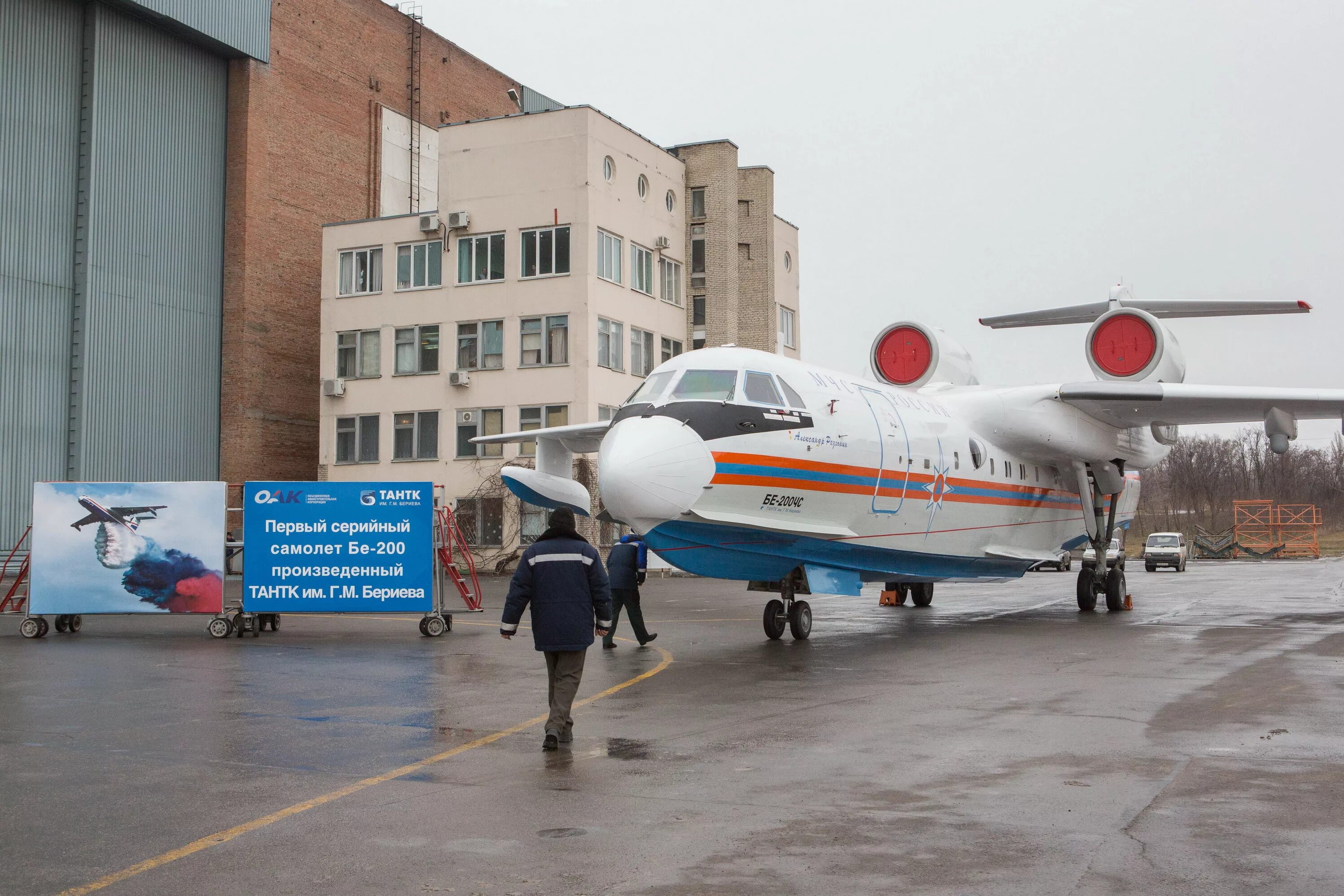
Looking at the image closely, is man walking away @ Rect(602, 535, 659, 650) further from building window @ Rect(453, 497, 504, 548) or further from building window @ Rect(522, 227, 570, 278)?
building window @ Rect(453, 497, 504, 548)

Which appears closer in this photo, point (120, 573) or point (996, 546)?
point (120, 573)

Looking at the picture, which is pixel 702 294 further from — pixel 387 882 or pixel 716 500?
pixel 387 882

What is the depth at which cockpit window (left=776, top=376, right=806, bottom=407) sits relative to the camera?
14922 mm

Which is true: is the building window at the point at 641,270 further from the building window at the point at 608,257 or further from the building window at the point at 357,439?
the building window at the point at 357,439

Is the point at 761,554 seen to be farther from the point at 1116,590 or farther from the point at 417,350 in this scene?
the point at 417,350

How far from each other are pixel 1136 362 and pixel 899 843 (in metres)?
16.7

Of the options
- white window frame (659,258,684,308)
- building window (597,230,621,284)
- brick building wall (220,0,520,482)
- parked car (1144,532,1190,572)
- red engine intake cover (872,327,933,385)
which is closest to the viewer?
red engine intake cover (872,327,933,385)

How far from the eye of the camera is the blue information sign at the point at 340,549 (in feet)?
57.6

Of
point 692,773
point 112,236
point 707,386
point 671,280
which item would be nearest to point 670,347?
point 671,280

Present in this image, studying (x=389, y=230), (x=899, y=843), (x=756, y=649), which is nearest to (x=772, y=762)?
(x=899, y=843)

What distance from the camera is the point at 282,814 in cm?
638

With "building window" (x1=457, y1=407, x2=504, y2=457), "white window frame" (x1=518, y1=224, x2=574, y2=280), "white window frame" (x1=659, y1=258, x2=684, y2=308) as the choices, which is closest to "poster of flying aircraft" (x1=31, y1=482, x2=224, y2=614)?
"building window" (x1=457, y1=407, x2=504, y2=457)

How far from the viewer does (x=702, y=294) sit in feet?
154

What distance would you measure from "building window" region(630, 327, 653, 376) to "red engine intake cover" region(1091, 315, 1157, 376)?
2256cm
